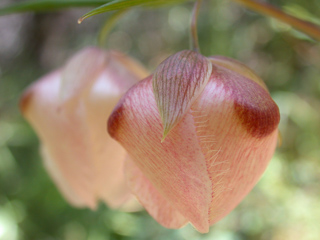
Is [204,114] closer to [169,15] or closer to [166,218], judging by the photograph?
[166,218]

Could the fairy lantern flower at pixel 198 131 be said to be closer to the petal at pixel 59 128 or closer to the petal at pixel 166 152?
the petal at pixel 166 152

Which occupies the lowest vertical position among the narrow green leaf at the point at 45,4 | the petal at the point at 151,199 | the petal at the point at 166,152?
the petal at the point at 151,199

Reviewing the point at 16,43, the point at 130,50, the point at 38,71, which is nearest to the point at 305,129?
the point at 130,50

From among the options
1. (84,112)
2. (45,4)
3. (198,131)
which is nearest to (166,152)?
(198,131)

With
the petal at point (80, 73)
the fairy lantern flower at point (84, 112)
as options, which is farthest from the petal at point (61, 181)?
the petal at point (80, 73)

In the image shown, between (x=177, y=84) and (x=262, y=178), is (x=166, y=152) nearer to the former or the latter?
(x=177, y=84)

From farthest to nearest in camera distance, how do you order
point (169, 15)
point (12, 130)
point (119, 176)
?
point (169, 15), point (12, 130), point (119, 176)

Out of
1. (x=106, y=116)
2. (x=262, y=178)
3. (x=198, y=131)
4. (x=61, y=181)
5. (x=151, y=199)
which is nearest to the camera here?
(x=198, y=131)
